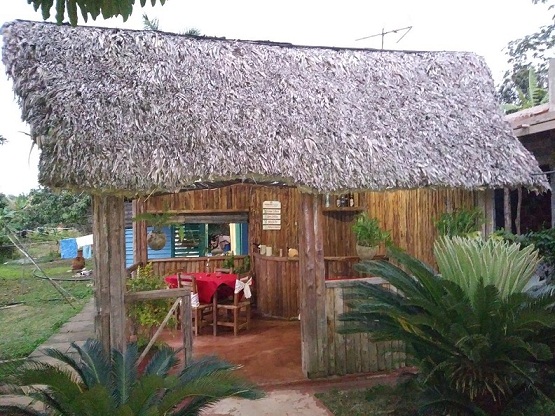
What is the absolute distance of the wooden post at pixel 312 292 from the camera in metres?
5.38

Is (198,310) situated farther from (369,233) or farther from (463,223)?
(463,223)

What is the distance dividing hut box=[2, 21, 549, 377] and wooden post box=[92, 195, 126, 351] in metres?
0.01

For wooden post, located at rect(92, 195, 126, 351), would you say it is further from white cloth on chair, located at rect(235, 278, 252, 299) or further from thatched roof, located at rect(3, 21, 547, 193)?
white cloth on chair, located at rect(235, 278, 252, 299)

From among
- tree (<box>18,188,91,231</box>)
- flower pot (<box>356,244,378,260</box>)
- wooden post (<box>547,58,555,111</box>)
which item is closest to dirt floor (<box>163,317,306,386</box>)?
flower pot (<box>356,244,378,260</box>)

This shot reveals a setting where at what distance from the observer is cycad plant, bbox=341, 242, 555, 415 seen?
3.48 metres

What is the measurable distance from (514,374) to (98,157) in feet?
13.5

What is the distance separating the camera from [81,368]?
12.3ft

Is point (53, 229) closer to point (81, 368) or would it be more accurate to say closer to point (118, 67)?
point (118, 67)

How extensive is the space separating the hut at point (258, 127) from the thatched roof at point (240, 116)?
0.02 meters

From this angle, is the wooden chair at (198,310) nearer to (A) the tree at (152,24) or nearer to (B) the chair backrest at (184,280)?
(B) the chair backrest at (184,280)

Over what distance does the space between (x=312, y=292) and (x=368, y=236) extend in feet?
5.77

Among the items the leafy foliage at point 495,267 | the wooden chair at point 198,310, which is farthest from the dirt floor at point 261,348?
the leafy foliage at point 495,267

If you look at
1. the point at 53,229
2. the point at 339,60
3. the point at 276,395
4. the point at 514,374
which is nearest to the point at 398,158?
the point at 339,60

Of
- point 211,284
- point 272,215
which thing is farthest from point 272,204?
point 211,284
